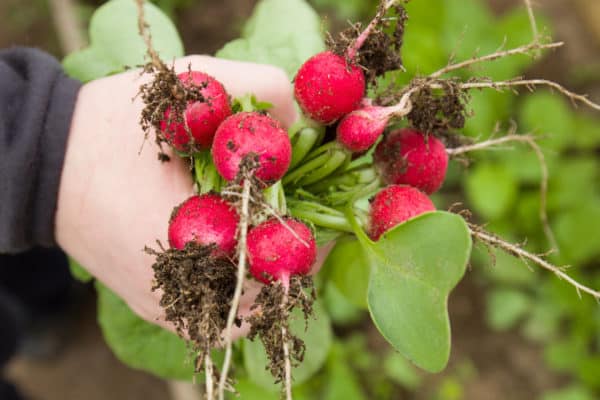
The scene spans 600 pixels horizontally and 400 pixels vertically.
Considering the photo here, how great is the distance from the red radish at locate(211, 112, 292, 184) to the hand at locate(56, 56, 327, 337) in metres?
0.17

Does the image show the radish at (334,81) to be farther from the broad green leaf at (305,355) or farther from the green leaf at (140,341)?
the green leaf at (140,341)

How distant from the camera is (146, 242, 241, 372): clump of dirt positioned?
28.5 inches

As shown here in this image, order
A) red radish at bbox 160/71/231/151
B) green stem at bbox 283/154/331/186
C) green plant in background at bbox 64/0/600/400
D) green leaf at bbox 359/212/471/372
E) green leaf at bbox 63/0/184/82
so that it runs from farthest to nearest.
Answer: green plant in background at bbox 64/0/600/400
green leaf at bbox 63/0/184/82
green stem at bbox 283/154/331/186
red radish at bbox 160/71/231/151
green leaf at bbox 359/212/471/372

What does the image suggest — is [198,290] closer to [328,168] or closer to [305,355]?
[328,168]

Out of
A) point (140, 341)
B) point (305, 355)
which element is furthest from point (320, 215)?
point (140, 341)

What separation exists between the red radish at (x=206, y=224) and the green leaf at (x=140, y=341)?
1.70ft

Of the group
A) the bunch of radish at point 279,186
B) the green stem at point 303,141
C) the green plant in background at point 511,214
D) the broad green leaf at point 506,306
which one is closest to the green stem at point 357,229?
the bunch of radish at point 279,186

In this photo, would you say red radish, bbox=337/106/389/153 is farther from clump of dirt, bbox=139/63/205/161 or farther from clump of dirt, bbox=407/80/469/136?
clump of dirt, bbox=139/63/205/161

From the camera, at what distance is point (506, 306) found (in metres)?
2.07

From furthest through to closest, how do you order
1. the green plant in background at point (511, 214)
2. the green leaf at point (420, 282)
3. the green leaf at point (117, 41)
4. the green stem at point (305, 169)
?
the green plant in background at point (511, 214) → the green leaf at point (117, 41) → the green stem at point (305, 169) → the green leaf at point (420, 282)

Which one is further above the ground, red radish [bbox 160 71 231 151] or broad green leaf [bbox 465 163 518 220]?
red radish [bbox 160 71 231 151]

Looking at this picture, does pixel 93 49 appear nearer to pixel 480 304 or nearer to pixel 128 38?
pixel 128 38

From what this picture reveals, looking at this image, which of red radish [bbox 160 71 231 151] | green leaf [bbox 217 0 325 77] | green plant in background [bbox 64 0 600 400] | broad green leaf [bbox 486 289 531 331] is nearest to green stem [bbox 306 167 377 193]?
red radish [bbox 160 71 231 151]

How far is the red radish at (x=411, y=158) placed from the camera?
0.92 metres
